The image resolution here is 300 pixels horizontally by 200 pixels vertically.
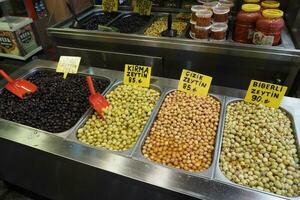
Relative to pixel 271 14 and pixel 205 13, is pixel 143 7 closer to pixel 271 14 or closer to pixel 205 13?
pixel 205 13

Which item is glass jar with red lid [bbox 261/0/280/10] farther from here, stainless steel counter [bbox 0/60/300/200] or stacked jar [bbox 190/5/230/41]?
stainless steel counter [bbox 0/60/300/200]

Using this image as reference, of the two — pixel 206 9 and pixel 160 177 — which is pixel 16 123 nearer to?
pixel 160 177

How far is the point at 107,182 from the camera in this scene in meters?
1.40

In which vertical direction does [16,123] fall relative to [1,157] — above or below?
above

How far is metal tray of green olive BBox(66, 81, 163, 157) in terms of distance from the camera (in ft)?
4.74

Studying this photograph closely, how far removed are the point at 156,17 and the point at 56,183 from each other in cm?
218

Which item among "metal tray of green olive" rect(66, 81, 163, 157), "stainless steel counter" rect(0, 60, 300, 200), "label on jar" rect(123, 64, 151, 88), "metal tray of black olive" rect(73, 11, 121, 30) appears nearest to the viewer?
"stainless steel counter" rect(0, 60, 300, 200)

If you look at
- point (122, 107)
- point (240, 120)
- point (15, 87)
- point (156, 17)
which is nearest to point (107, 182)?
point (122, 107)

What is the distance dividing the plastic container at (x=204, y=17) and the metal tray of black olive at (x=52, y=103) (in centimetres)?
97

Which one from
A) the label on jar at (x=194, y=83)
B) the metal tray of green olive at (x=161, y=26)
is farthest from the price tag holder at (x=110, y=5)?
the label on jar at (x=194, y=83)

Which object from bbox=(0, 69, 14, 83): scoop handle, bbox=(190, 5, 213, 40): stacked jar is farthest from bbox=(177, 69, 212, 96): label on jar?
bbox=(0, 69, 14, 83): scoop handle

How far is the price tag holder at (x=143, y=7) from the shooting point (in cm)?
290

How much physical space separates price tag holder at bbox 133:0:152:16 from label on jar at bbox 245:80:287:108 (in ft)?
5.96

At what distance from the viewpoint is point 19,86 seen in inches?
74.9
